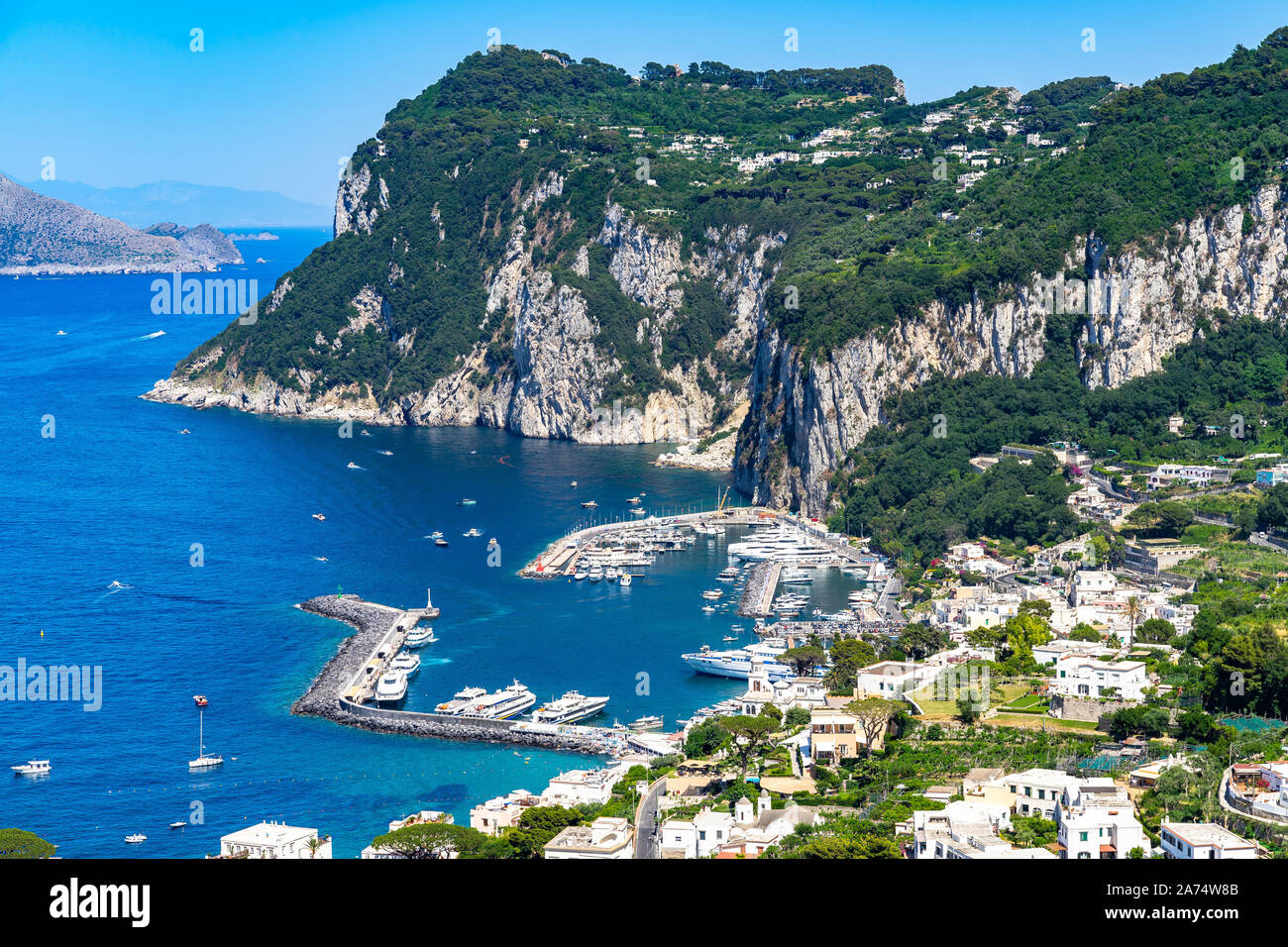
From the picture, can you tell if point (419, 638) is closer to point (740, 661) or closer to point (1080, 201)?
point (740, 661)

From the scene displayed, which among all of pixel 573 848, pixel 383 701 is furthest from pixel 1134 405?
pixel 573 848

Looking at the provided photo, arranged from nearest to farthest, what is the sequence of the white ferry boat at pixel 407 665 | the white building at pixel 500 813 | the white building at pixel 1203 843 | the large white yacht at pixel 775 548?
1. the white building at pixel 1203 843
2. the white building at pixel 500 813
3. the white ferry boat at pixel 407 665
4. the large white yacht at pixel 775 548

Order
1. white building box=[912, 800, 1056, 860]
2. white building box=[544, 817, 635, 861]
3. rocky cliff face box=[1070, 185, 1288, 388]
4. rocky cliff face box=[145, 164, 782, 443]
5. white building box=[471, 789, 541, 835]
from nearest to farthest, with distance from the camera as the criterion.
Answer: white building box=[912, 800, 1056, 860] → white building box=[544, 817, 635, 861] → white building box=[471, 789, 541, 835] → rocky cliff face box=[1070, 185, 1288, 388] → rocky cliff face box=[145, 164, 782, 443]

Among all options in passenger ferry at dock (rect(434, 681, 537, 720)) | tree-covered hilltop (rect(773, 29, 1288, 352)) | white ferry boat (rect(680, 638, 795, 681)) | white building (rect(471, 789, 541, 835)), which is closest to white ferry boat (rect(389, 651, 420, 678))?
passenger ferry at dock (rect(434, 681, 537, 720))

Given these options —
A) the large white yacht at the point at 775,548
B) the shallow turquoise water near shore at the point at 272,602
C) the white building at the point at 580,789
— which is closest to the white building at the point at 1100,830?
the white building at the point at 580,789

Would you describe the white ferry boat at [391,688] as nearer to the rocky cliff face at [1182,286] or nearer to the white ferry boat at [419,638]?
the white ferry boat at [419,638]

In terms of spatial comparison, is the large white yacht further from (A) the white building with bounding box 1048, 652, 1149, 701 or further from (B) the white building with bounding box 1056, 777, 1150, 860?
(B) the white building with bounding box 1056, 777, 1150, 860

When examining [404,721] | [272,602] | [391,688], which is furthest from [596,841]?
[272,602]

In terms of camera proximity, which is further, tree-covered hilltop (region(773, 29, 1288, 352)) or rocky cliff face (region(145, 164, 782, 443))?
rocky cliff face (region(145, 164, 782, 443))
